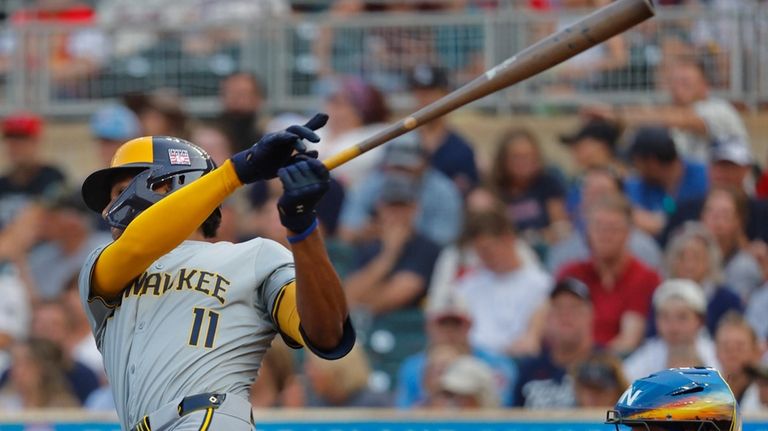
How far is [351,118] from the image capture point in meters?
9.65

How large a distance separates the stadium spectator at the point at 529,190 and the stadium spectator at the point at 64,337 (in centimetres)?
263

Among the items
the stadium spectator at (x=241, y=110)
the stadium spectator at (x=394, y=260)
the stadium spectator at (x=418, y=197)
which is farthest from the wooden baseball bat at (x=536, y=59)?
the stadium spectator at (x=241, y=110)

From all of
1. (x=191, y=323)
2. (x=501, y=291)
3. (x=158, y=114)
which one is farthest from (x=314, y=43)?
(x=191, y=323)

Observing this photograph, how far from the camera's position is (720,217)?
8.46 metres

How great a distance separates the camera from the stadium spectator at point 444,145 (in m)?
9.27

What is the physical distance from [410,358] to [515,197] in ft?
3.94

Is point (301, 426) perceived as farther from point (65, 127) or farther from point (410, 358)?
point (65, 127)

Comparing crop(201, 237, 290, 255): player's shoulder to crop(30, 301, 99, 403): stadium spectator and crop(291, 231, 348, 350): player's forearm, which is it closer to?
crop(291, 231, 348, 350): player's forearm

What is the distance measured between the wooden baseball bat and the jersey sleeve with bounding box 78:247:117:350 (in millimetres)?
818

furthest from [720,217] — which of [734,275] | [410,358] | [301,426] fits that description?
[301,426]

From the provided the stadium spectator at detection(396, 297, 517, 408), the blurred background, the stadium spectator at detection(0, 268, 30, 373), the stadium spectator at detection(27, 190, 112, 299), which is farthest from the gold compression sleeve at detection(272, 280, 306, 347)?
the stadium spectator at detection(27, 190, 112, 299)

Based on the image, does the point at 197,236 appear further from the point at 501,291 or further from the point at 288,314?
the point at 501,291

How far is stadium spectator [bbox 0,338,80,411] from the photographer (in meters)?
8.57

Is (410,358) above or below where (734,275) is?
below
